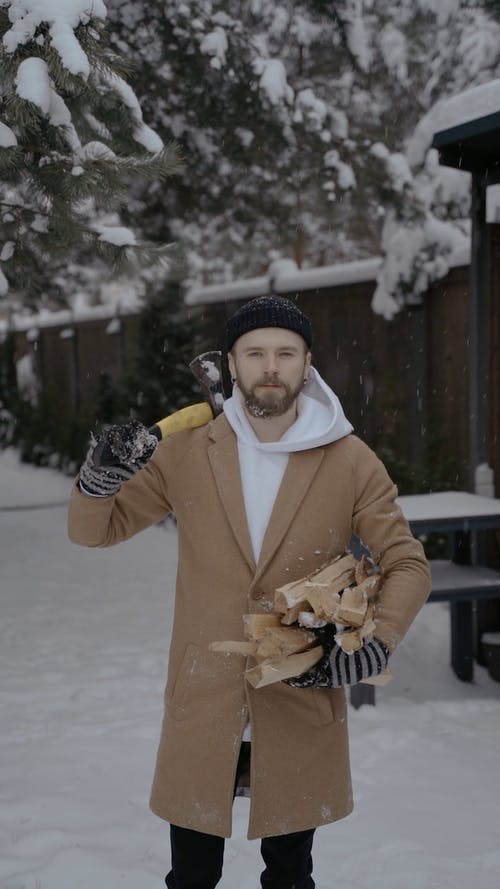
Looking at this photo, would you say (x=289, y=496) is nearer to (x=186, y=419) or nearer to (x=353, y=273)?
(x=186, y=419)

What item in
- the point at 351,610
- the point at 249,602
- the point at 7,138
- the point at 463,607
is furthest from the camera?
the point at 463,607

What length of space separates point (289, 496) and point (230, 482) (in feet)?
0.47

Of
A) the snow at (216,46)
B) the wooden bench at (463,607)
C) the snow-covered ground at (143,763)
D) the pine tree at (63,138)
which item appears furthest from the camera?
the snow at (216,46)

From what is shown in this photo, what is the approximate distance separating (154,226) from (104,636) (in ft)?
12.0

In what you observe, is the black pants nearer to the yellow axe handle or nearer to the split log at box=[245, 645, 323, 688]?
the split log at box=[245, 645, 323, 688]

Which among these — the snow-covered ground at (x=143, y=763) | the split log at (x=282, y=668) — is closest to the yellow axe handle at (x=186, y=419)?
the split log at (x=282, y=668)

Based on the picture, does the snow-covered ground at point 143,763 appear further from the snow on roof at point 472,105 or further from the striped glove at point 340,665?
the snow on roof at point 472,105

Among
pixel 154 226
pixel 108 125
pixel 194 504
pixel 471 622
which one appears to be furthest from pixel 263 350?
pixel 154 226

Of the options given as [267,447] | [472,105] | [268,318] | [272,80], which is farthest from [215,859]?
[272,80]

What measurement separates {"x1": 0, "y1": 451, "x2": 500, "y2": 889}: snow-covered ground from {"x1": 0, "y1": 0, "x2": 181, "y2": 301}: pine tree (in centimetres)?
205

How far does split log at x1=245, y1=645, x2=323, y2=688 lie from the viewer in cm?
182

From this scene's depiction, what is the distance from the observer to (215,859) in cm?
214

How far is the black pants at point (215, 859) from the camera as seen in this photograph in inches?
83.4

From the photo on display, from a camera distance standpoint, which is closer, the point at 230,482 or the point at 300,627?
the point at 300,627
